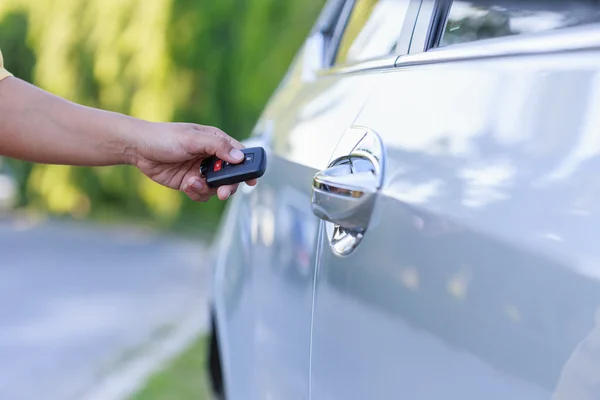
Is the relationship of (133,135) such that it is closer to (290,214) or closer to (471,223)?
(290,214)

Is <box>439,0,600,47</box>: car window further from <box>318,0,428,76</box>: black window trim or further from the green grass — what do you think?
the green grass

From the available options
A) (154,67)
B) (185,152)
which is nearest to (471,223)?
(185,152)

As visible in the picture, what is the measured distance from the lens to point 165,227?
11883 mm

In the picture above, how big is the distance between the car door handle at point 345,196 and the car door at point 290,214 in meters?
0.16

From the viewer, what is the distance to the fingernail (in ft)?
6.63

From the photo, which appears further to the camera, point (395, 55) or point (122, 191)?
point (122, 191)

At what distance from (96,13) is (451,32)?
10.9 m

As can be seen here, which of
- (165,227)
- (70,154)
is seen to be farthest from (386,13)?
(165,227)

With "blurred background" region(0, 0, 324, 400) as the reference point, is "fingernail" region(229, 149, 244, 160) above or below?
above

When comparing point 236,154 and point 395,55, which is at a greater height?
point 395,55

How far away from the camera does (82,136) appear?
2.24 meters

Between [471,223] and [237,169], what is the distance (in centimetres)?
87

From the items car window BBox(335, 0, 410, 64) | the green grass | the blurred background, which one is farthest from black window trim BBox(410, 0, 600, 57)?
the blurred background

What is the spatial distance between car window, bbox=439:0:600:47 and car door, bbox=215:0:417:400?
99mm
